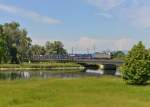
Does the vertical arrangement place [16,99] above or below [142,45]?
below

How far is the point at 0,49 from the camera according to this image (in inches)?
7810

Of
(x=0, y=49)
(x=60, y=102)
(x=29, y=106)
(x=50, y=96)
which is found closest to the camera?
(x=29, y=106)

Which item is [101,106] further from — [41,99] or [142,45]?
[142,45]

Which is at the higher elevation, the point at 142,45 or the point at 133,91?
the point at 142,45

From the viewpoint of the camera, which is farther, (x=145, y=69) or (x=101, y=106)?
(x=145, y=69)

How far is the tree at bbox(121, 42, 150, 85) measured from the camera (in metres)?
82.2

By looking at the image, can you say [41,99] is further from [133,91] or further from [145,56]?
[145,56]

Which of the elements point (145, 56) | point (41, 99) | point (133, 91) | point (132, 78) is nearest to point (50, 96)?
point (41, 99)

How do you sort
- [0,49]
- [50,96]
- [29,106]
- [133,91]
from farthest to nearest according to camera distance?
[0,49] → [133,91] → [50,96] → [29,106]

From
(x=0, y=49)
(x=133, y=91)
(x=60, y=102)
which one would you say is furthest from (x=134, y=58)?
(x=0, y=49)

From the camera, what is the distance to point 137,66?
Answer: 8375 centimetres

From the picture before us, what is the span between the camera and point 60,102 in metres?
46.3

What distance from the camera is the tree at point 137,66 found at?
82250mm

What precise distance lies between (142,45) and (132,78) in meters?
9.19
